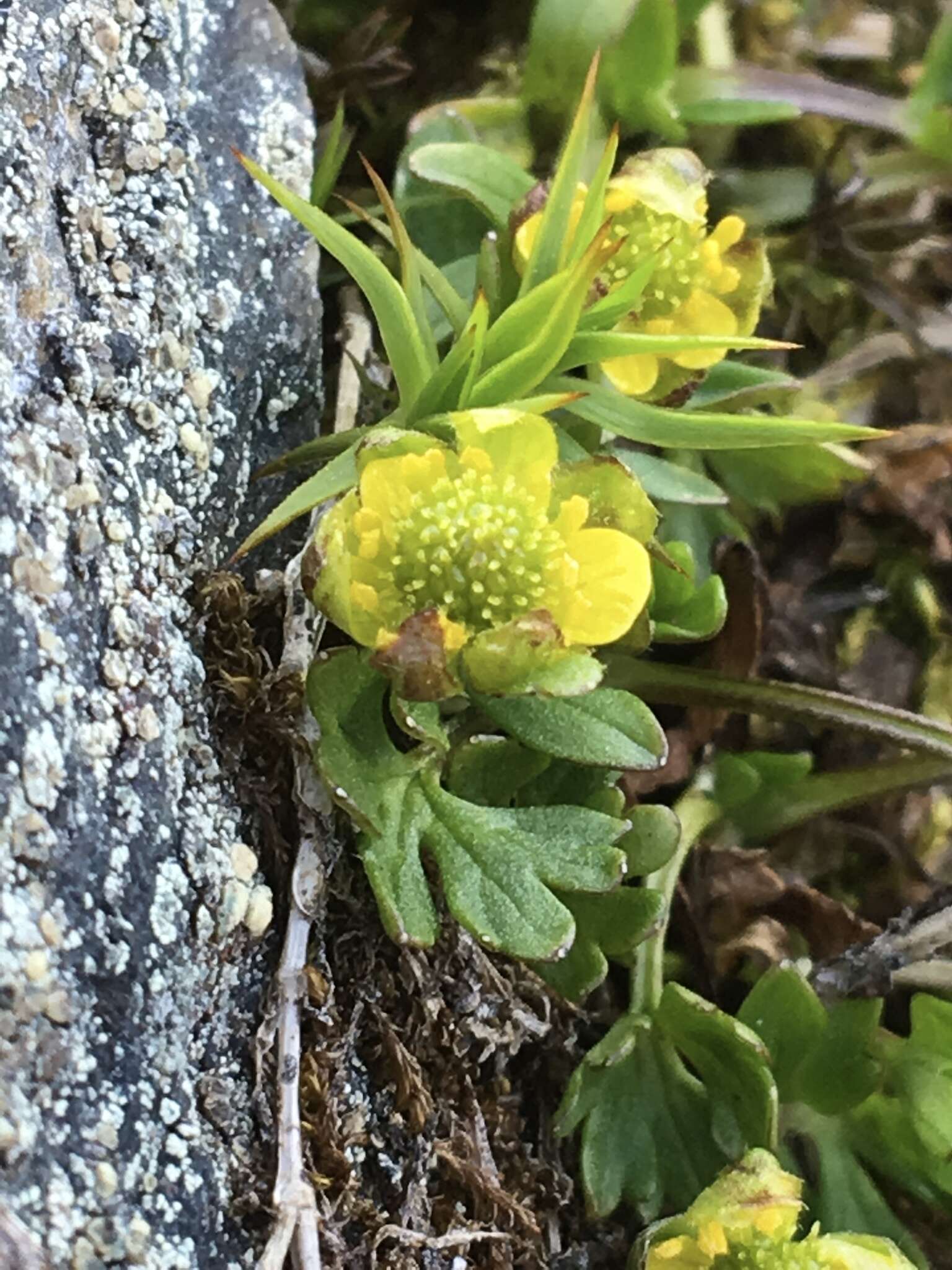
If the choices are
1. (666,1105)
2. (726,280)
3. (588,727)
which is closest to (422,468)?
(588,727)

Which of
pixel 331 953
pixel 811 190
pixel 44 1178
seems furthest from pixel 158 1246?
pixel 811 190

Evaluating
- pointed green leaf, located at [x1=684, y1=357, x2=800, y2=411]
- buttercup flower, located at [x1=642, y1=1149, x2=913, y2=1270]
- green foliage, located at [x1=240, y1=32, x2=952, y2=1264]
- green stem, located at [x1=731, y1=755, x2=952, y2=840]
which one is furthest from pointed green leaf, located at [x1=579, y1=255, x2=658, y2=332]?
buttercup flower, located at [x1=642, y1=1149, x2=913, y2=1270]

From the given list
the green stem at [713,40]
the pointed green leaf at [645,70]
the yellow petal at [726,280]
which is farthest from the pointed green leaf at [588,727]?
the green stem at [713,40]

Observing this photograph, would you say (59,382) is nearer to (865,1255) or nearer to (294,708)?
(294,708)

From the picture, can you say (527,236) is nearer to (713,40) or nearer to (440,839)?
(440,839)

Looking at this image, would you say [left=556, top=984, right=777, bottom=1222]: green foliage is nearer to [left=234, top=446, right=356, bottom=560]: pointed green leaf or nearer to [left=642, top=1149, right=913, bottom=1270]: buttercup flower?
[left=642, top=1149, right=913, bottom=1270]: buttercup flower

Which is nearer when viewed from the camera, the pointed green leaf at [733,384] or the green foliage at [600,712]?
the green foliage at [600,712]

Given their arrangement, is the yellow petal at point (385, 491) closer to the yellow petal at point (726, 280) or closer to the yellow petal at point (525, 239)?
the yellow petal at point (525, 239)
